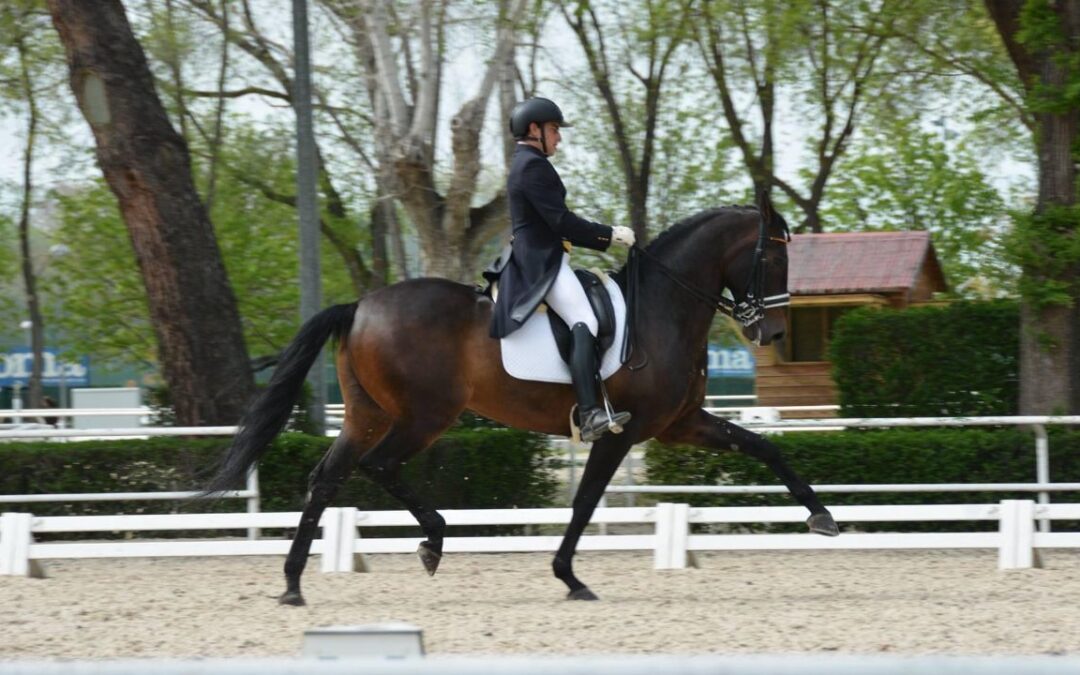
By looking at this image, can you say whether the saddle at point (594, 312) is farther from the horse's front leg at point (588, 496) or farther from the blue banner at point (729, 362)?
the blue banner at point (729, 362)

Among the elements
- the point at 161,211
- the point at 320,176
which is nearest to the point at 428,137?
the point at 161,211

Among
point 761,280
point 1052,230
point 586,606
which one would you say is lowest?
point 586,606

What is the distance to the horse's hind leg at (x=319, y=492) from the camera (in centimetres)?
776

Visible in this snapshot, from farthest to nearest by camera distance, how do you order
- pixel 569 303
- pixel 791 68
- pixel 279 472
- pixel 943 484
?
pixel 791 68, pixel 279 472, pixel 943 484, pixel 569 303

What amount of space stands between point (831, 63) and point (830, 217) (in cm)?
1341

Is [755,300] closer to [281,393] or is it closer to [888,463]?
[281,393]

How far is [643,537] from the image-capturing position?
9.59m

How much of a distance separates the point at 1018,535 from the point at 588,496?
315cm

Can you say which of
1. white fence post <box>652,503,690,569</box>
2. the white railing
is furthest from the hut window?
white fence post <box>652,503,690,569</box>

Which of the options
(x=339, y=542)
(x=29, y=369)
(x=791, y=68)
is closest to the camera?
(x=339, y=542)

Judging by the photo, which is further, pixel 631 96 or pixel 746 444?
pixel 631 96

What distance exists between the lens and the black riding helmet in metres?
7.74

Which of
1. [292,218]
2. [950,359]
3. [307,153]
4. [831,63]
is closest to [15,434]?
[307,153]

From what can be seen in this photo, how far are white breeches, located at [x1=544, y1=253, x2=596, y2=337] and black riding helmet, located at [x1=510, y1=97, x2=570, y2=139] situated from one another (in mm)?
883
